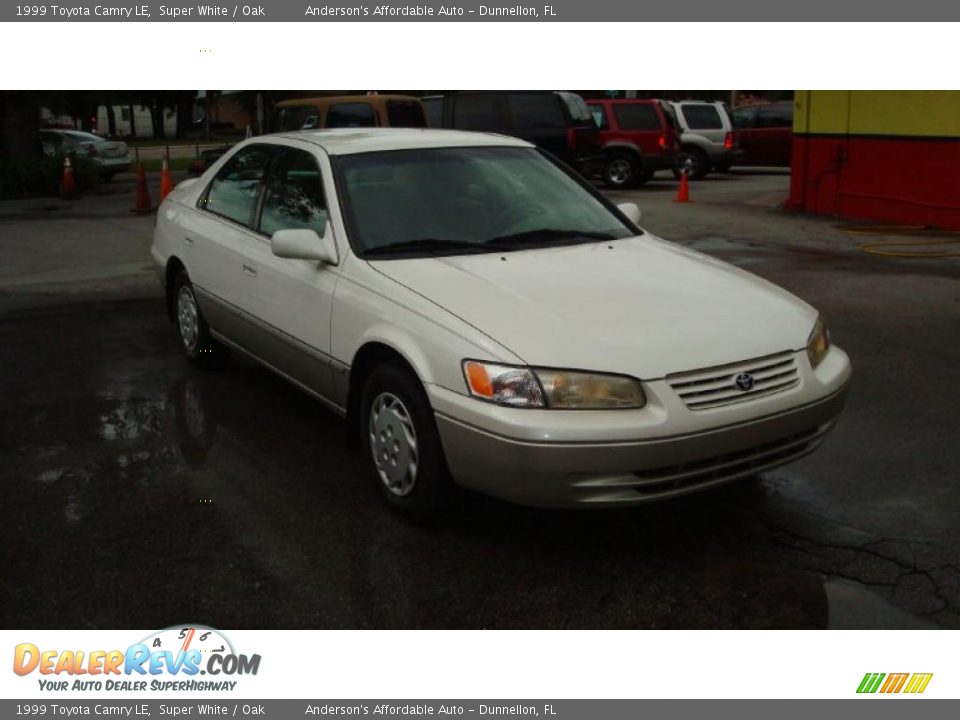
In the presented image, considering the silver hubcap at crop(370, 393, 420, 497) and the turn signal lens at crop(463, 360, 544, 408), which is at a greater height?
the turn signal lens at crop(463, 360, 544, 408)

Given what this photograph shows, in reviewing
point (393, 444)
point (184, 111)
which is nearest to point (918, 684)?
point (393, 444)

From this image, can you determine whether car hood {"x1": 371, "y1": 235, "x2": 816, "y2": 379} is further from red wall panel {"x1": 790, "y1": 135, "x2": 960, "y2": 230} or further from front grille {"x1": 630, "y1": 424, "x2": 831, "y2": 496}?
red wall panel {"x1": 790, "y1": 135, "x2": 960, "y2": 230}

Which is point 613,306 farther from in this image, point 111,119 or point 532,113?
point 111,119

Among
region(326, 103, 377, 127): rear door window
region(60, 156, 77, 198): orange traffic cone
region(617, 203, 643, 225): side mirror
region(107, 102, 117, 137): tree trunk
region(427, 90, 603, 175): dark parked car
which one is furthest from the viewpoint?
region(107, 102, 117, 137): tree trunk

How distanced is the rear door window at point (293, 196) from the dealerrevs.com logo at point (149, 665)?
2.16m

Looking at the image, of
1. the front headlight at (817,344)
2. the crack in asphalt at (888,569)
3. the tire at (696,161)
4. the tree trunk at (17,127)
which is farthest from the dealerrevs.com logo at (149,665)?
the tire at (696,161)

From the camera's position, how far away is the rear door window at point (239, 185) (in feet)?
19.0

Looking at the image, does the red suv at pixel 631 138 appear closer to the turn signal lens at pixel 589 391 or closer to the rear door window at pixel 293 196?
the rear door window at pixel 293 196

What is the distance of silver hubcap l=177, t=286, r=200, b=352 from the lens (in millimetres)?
6590

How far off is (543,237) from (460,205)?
422 mm

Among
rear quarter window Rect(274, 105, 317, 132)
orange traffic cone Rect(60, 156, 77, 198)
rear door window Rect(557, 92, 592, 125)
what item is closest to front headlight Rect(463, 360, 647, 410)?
rear quarter window Rect(274, 105, 317, 132)

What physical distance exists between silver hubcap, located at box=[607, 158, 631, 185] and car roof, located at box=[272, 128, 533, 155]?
617 inches

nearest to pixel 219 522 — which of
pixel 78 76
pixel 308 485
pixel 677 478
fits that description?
pixel 308 485

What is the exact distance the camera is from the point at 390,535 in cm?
421
